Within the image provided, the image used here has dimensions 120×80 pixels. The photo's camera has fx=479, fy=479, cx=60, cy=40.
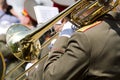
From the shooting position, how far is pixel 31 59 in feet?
10.5

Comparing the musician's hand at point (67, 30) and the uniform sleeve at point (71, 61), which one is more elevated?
the musician's hand at point (67, 30)

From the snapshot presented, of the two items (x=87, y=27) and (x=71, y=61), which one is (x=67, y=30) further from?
(x=71, y=61)

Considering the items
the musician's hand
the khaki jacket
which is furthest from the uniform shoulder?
the musician's hand

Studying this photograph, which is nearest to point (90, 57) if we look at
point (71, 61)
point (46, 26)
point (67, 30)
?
point (71, 61)

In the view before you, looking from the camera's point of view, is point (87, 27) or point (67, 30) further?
point (67, 30)

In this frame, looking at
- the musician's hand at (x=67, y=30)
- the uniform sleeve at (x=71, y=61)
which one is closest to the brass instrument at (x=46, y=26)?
the musician's hand at (x=67, y=30)

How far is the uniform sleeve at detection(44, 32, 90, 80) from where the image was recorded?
262cm

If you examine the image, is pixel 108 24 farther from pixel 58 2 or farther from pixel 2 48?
pixel 2 48

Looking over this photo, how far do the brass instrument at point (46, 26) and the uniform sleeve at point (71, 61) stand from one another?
20cm

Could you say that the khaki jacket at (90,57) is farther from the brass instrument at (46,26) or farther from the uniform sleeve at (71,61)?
the brass instrument at (46,26)

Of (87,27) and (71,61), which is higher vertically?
(87,27)

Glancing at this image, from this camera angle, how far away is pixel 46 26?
119 inches

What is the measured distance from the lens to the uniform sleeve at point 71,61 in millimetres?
2623

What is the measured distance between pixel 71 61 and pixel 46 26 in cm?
45
